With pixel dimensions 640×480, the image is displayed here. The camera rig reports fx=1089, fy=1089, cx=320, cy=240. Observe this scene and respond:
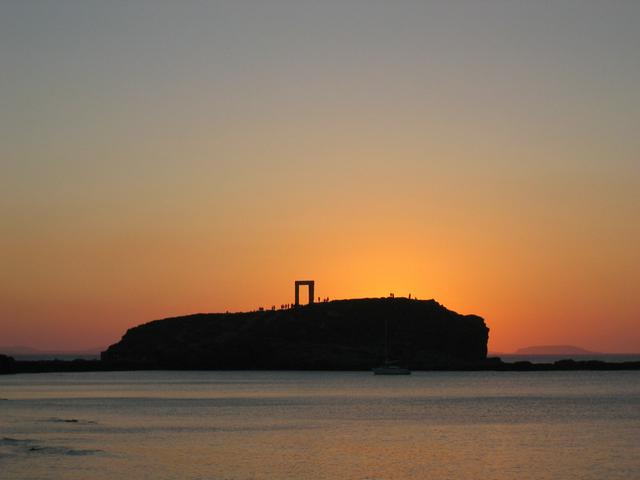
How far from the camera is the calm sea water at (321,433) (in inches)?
2238

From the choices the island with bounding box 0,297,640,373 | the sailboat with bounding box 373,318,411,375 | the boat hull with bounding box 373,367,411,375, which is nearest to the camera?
the boat hull with bounding box 373,367,411,375

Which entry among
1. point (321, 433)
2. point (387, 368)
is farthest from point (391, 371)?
point (321, 433)

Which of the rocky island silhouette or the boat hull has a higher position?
the rocky island silhouette

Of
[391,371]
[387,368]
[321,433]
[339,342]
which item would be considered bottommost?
[321,433]

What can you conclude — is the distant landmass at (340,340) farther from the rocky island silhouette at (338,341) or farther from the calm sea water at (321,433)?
the calm sea water at (321,433)

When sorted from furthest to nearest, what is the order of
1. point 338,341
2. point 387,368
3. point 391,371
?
1. point 338,341
2. point 387,368
3. point 391,371

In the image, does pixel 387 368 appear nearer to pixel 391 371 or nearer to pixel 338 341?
pixel 391 371

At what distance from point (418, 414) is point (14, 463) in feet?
150

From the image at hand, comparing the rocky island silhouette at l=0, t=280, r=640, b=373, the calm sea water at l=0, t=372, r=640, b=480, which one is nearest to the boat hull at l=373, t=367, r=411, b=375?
the rocky island silhouette at l=0, t=280, r=640, b=373

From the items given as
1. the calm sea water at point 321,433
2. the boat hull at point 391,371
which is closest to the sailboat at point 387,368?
the boat hull at point 391,371

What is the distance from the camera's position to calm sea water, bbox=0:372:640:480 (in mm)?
56844

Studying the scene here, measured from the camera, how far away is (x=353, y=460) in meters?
61.0

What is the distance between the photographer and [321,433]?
76.3 metres

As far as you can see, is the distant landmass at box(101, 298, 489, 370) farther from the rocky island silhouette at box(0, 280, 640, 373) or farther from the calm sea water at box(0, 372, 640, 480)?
the calm sea water at box(0, 372, 640, 480)
